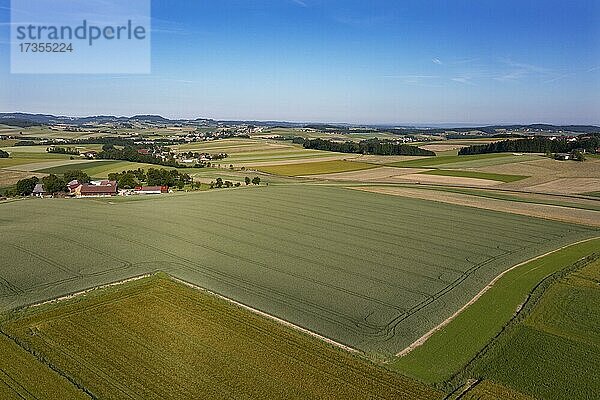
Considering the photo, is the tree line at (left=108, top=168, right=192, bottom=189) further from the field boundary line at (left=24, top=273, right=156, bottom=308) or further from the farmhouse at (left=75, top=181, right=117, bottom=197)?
the field boundary line at (left=24, top=273, right=156, bottom=308)

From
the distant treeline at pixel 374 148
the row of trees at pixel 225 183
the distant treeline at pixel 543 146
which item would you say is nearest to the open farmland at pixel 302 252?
the row of trees at pixel 225 183

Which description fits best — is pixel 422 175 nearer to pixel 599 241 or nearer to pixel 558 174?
pixel 558 174

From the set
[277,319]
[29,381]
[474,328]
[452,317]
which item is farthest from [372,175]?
[29,381]

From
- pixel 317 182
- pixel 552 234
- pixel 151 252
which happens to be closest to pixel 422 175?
pixel 317 182

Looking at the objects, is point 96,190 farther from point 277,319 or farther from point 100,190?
point 277,319

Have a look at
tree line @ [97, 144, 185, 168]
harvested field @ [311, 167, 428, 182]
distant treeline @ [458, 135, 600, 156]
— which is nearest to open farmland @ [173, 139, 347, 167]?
tree line @ [97, 144, 185, 168]

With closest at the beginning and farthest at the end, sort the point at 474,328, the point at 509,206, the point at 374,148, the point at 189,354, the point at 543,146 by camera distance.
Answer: the point at 189,354
the point at 474,328
the point at 509,206
the point at 543,146
the point at 374,148
